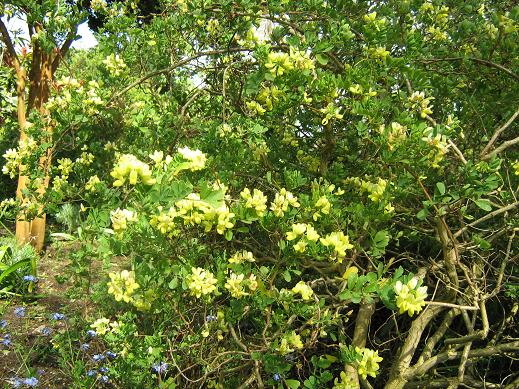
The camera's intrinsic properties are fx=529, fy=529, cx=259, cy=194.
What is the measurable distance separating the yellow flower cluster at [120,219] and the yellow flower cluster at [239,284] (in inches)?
14.5

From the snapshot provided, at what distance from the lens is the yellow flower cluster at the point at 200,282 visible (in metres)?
1.61

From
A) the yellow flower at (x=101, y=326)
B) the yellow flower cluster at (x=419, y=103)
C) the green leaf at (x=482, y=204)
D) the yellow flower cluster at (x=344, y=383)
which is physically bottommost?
the yellow flower cluster at (x=344, y=383)

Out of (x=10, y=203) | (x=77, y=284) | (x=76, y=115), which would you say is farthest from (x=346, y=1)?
(x=10, y=203)

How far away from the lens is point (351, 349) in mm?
1865

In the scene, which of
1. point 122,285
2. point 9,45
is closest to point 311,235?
point 122,285

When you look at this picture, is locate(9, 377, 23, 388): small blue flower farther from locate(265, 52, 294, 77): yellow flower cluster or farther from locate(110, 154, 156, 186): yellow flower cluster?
locate(265, 52, 294, 77): yellow flower cluster

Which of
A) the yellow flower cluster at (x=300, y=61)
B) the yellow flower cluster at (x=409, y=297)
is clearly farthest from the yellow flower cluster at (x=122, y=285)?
the yellow flower cluster at (x=300, y=61)

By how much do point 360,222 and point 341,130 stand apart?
60 centimetres

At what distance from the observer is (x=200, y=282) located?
1.61m

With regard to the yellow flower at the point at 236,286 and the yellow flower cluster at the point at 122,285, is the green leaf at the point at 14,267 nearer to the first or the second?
the yellow flower cluster at the point at 122,285

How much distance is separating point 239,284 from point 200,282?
14cm

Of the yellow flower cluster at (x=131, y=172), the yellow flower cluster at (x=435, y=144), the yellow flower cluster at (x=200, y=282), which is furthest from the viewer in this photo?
the yellow flower cluster at (x=435, y=144)

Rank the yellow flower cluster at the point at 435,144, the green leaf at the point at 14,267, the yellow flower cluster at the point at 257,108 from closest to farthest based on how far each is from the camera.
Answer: the yellow flower cluster at the point at 435,144 < the yellow flower cluster at the point at 257,108 < the green leaf at the point at 14,267

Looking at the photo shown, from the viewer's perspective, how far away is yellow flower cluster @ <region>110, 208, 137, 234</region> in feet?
4.92
